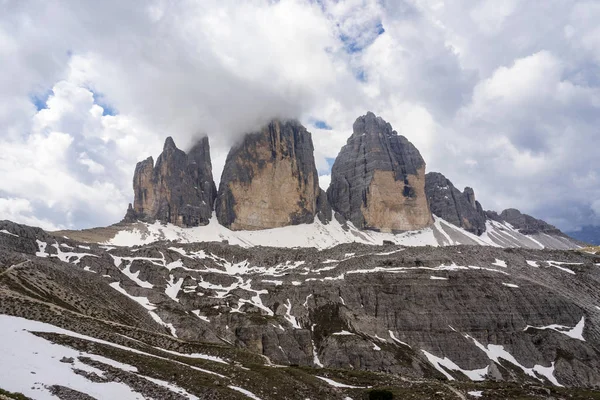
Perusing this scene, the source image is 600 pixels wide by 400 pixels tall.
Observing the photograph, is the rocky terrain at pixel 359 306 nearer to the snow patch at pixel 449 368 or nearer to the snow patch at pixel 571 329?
the snow patch at pixel 449 368

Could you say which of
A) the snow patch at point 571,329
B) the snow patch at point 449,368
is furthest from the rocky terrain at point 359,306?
the snow patch at point 571,329

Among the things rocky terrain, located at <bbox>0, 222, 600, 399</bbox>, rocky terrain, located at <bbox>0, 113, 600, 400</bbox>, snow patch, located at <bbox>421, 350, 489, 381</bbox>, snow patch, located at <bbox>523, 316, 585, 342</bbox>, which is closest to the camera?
rocky terrain, located at <bbox>0, 113, 600, 400</bbox>

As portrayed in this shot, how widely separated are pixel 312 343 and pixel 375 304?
104 ft

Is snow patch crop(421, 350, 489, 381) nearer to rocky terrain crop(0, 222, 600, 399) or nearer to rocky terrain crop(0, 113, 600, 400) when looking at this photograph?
rocky terrain crop(0, 222, 600, 399)

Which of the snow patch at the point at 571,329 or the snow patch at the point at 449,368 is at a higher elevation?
the snow patch at the point at 571,329

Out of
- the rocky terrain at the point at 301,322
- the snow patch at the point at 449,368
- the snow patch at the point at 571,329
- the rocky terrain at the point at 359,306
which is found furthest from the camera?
the snow patch at the point at 571,329

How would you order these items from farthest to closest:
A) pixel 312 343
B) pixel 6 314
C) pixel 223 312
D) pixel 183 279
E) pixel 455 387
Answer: pixel 183 279 → pixel 223 312 → pixel 312 343 → pixel 455 387 → pixel 6 314

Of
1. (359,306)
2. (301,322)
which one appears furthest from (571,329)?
(301,322)

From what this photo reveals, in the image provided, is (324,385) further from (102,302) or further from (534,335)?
(534,335)

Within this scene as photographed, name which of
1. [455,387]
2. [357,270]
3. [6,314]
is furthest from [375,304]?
[6,314]

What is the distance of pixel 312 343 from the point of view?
412ft

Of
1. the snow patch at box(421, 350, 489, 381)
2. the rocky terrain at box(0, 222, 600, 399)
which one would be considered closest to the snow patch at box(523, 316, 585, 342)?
the rocky terrain at box(0, 222, 600, 399)

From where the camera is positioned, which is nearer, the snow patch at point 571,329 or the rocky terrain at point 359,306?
the rocky terrain at point 359,306

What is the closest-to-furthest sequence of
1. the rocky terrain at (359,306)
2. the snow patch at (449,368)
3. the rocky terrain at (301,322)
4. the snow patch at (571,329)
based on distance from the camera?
the rocky terrain at (301,322), the rocky terrain at (359,306), the snow patch at (449,368), the snow patch at (571,329)
